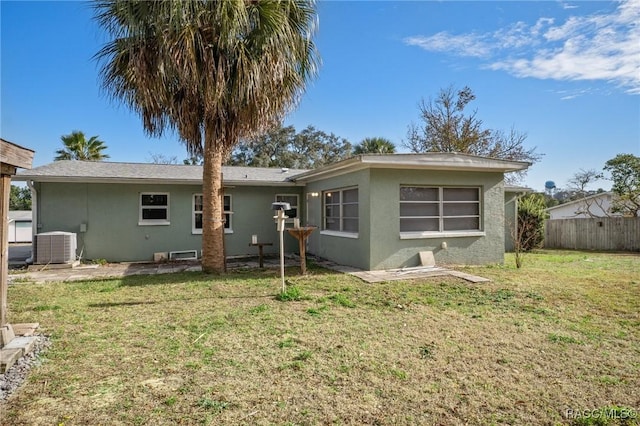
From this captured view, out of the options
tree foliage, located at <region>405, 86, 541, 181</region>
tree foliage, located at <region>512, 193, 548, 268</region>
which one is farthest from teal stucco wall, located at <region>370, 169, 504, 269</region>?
tree foliage, located at <region>405, 86, 541, 181</region>

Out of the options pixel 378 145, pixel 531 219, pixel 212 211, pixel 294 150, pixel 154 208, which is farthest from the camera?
pixel 294 150

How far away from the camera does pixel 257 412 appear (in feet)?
8.80

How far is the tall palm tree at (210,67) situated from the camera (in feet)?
24.0

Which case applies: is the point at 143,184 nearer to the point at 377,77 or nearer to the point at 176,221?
the point at 176,221

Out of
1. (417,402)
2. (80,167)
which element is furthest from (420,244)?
(80,167)

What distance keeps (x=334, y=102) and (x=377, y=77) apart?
15.6ft

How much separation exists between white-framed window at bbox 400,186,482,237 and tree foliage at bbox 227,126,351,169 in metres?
23.2

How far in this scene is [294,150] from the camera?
33750 millimetres

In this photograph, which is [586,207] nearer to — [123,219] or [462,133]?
[462,133]

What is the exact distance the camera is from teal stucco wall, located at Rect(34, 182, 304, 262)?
11.1 meters

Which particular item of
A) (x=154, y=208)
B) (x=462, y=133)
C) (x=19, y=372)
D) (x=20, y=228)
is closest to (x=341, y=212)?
(x=154, y=208)

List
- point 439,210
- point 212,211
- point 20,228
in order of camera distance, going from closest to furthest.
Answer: point 212,211 → point 439,210 → point 20,228

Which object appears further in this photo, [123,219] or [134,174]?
[134,174]

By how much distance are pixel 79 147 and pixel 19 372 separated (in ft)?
75.1
